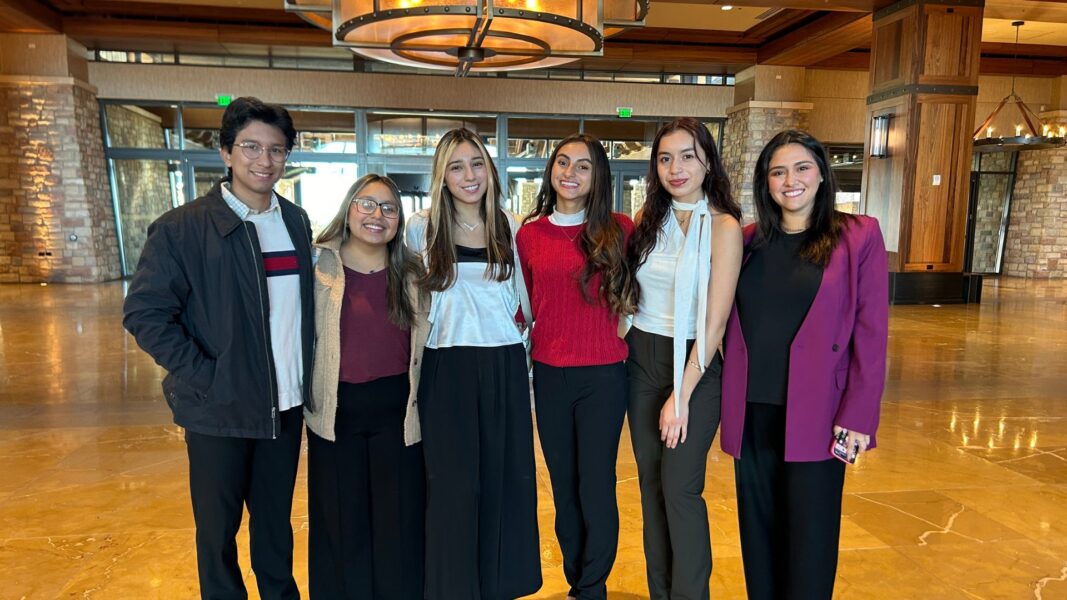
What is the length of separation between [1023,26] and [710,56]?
5.73m

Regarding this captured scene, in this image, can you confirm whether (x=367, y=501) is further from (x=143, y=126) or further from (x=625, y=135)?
(x=143, y=126)

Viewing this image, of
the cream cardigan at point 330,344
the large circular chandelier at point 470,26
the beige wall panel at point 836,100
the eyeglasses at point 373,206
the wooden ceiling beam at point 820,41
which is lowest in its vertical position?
the cream cardigan at point 330,344

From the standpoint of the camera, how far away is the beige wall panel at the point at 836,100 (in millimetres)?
15023

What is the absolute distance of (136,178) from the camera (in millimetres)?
14273

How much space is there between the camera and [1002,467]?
377 centimetres

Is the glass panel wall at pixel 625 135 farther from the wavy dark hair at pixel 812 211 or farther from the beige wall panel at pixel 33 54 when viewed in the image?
the wavy dark hair at pixel 812 211

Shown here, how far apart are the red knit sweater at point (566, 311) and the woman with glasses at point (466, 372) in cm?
10

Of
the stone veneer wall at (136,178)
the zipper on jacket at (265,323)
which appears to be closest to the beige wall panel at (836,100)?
the stone veneer wall at (136,178)

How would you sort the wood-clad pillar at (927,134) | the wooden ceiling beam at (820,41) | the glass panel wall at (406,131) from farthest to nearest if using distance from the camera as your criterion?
the glass panel wall at (406,131), the wooden ceiling beam at (820,41), the wood-clad pillar at (927,134)

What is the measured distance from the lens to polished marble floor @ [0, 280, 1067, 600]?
2.57 m

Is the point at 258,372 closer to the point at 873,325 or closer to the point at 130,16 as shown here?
the point at 873,325

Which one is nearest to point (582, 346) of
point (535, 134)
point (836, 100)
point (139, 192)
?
point (535, 134)

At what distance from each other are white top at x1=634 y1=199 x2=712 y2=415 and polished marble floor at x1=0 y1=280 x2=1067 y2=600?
3.39 ft

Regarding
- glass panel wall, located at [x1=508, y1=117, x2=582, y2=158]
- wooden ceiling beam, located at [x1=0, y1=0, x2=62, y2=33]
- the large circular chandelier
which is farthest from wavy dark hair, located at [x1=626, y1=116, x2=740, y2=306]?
glass panel wall, located at [x1=508, y1=117, x2=582, y2=158]
